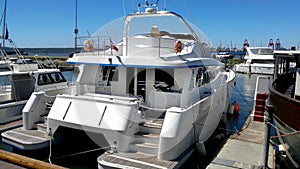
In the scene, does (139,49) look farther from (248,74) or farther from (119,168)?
(248,74)

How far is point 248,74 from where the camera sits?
35312mm

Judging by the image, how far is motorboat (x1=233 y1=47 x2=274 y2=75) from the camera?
114 ft

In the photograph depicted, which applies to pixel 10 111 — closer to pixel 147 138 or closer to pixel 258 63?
pixel 147 138

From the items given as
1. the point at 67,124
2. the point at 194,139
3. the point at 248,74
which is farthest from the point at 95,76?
the point at 248,74

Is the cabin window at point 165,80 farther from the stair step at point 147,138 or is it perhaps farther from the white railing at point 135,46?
the stair step at point 147,138

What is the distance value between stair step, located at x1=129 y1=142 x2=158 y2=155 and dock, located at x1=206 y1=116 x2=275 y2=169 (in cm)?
132

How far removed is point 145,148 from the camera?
5914mm

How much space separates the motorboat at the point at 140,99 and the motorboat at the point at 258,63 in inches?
1079

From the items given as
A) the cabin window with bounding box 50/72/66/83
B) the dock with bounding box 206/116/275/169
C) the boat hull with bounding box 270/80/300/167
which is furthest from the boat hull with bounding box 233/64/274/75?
the boat hull with bounding box 270/80/300/167

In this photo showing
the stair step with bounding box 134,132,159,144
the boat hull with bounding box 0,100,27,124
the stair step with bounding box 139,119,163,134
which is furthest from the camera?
the boat hull with bounding box 0,100,27,124

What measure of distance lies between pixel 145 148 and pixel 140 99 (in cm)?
177

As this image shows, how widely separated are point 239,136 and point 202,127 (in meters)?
1.46

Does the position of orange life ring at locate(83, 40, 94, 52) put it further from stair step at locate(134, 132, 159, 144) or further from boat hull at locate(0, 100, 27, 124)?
boat hull at locate(0, 100, 27, 124)

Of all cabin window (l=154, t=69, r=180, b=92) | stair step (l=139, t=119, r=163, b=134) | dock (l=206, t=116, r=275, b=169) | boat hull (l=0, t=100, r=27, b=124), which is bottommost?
dock (l=206, t=116, r=275, b=169)
